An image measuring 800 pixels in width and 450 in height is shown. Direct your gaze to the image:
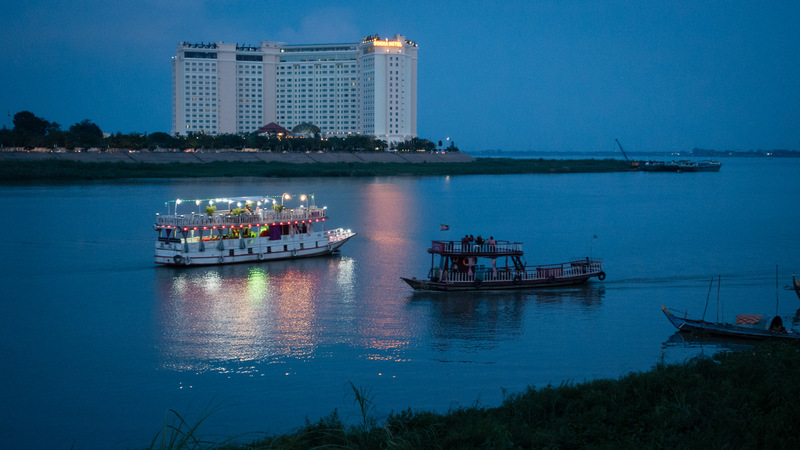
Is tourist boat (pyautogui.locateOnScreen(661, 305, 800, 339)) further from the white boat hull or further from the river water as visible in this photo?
the white boat hull

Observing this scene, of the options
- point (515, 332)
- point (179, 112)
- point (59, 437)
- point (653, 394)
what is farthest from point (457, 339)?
point (179, 112)

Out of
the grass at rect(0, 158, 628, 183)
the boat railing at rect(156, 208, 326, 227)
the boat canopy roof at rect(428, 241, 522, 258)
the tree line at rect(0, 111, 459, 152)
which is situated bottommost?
the boat canopy roof at rect(428, 241, 522, 258)

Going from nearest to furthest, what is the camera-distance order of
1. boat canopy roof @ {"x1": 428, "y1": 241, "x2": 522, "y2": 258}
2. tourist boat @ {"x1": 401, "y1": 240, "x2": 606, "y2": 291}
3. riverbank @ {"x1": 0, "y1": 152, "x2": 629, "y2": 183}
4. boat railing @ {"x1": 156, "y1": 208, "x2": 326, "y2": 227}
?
tourist boat @ {"x1": 401, "y1": 240, "x2": 606, "y2": 291}
boat canopy roof @ {"x1": 428, "y1": 241, "x2": 522, "y2": 258}
boat railing @ {"x1": 156, "y1": 208, "x2": 326, "y2": 227}
riverbank @ {"x1": 0, "y1": 152, "x2": 629, "y2": 183}

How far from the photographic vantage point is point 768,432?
10555mm

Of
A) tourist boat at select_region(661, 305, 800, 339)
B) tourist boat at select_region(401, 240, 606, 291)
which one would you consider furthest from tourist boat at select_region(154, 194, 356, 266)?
tourist boat at select_region(661, 305, 800, 339)

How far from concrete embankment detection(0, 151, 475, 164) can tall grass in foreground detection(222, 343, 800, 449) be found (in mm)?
101044

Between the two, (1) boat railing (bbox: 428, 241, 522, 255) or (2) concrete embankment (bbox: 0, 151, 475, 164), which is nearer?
(1) boat railing (bbox: 428, 241, 522, 255)

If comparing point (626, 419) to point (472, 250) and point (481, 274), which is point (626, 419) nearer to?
point (472, 250)

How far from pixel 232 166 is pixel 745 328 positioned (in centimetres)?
10068

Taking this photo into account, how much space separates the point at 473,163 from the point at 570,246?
114m

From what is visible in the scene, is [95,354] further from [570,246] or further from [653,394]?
[570,246]

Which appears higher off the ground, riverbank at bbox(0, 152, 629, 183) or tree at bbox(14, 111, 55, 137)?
tree at bbox(14, 111, 55, 137)

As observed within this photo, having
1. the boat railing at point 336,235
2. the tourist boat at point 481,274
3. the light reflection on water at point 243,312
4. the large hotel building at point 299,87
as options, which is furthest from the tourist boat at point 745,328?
the large hotel building at point 299,87

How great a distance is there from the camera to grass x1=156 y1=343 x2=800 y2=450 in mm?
10828
